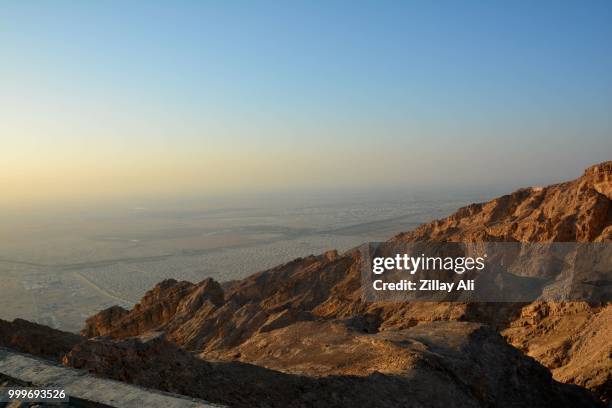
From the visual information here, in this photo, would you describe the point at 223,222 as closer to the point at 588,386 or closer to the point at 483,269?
the point at 483,269

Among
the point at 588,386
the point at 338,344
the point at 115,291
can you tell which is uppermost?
the point at 338,344

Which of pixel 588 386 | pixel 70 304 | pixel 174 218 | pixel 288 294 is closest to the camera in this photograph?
pixel 588 386

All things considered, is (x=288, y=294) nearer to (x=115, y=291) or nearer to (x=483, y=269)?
(x=483, y=269)

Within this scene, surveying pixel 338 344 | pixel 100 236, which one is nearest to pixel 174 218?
pixel 100 236

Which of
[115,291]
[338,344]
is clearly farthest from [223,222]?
[338,344]

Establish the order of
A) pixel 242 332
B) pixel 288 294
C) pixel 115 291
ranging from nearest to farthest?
1. pixel 242 332
2. pixel 288 294
3. pixel 115 291

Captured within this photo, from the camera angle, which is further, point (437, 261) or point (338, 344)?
point (437, 261)

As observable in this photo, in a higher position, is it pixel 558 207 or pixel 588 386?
pixel 558 207
